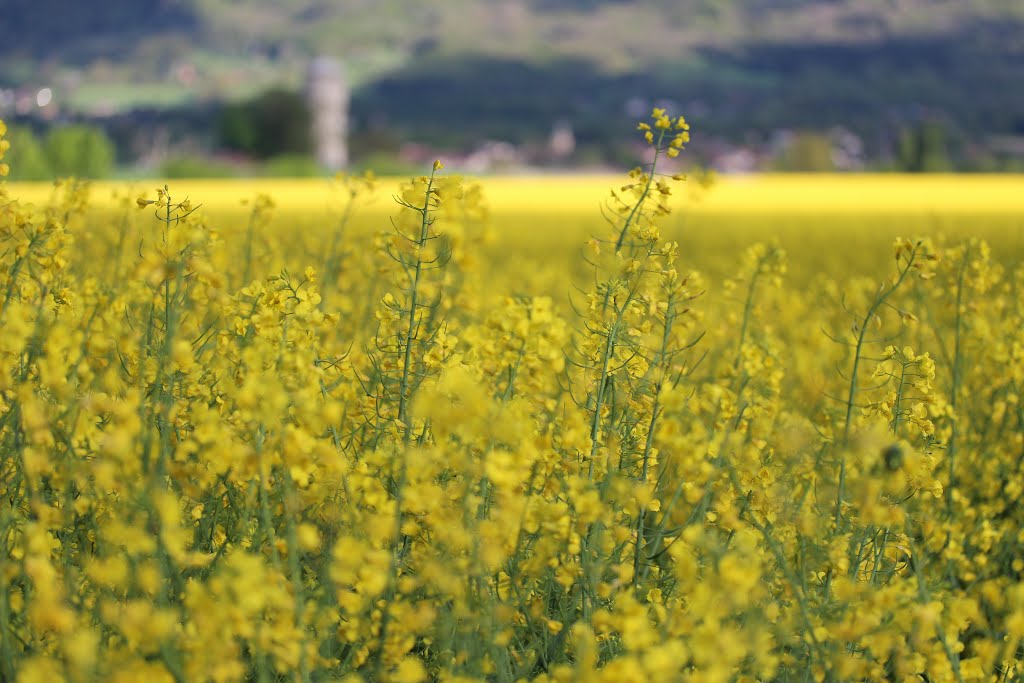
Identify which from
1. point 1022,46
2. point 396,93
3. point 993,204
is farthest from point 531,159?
point 1022,46

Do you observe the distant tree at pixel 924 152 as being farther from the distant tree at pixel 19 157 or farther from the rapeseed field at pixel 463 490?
the rapeseed field at pixel 463 490

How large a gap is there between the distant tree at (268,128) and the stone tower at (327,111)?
976 millimetres

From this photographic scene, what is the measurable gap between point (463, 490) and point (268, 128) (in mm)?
79788

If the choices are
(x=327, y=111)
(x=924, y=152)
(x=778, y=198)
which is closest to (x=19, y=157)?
(x=778, y=198)

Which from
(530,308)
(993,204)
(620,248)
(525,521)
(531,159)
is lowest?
(525,521)

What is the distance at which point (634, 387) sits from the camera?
328 centimetres

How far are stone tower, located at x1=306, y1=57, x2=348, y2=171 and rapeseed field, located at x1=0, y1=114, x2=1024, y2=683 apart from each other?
7530 centimetres

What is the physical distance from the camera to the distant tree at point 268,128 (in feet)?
255

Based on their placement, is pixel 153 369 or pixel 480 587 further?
pixel 153 369

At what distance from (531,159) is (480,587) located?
8358 cm

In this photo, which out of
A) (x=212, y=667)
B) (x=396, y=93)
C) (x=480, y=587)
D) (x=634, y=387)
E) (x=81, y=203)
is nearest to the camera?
(x=212, y=667)

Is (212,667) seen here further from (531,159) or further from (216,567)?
(531,159)

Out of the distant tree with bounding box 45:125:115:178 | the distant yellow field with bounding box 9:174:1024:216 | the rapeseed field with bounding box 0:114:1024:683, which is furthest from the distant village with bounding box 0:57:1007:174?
the rapeseed field with bounding box 0:114:1024:683

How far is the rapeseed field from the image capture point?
6.59 ft
